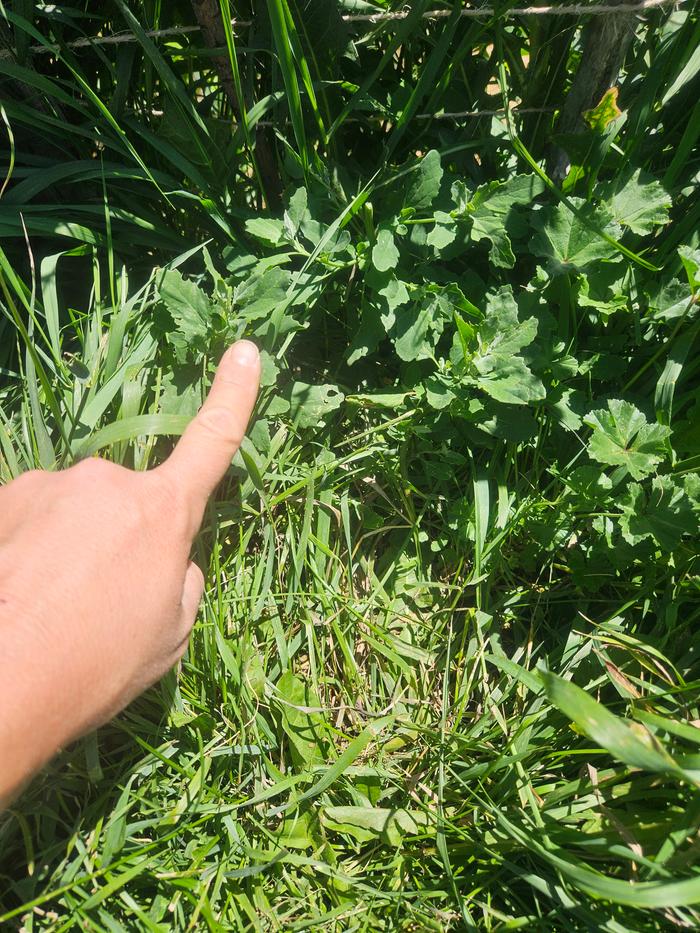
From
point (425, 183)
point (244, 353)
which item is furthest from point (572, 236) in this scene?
point (244, 353)

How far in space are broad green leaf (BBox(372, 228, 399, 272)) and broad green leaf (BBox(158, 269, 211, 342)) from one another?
47cm

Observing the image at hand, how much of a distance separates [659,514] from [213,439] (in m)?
1.16

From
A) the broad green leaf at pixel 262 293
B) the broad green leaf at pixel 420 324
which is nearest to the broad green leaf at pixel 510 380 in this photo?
the broad green leaf at pixel 420 324

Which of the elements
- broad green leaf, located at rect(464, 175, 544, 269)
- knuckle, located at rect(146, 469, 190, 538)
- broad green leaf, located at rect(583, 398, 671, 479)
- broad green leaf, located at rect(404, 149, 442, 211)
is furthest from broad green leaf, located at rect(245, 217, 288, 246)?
broad green leaf, located at rect(583, 398, 671, 479)

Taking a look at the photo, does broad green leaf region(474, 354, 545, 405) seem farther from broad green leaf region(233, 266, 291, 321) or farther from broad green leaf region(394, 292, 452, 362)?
broad green leaf region(233, 266, 291, 321)

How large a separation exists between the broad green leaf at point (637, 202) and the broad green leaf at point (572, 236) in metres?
0.03

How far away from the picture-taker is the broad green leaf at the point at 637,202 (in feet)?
5.48

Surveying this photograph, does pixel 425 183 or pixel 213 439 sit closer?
pixel 213 439

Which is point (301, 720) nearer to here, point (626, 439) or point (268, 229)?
point (626, 439)

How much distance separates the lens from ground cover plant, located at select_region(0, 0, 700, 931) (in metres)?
1.70

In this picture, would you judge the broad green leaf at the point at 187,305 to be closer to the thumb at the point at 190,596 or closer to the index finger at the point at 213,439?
the index finger at the point at 213,439

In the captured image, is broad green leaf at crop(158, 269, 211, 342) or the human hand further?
broad green leaf at crop(158, 269, 211, 342)

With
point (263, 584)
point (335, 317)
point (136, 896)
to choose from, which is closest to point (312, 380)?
point (335, 317)

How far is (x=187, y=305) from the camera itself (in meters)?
1.74
